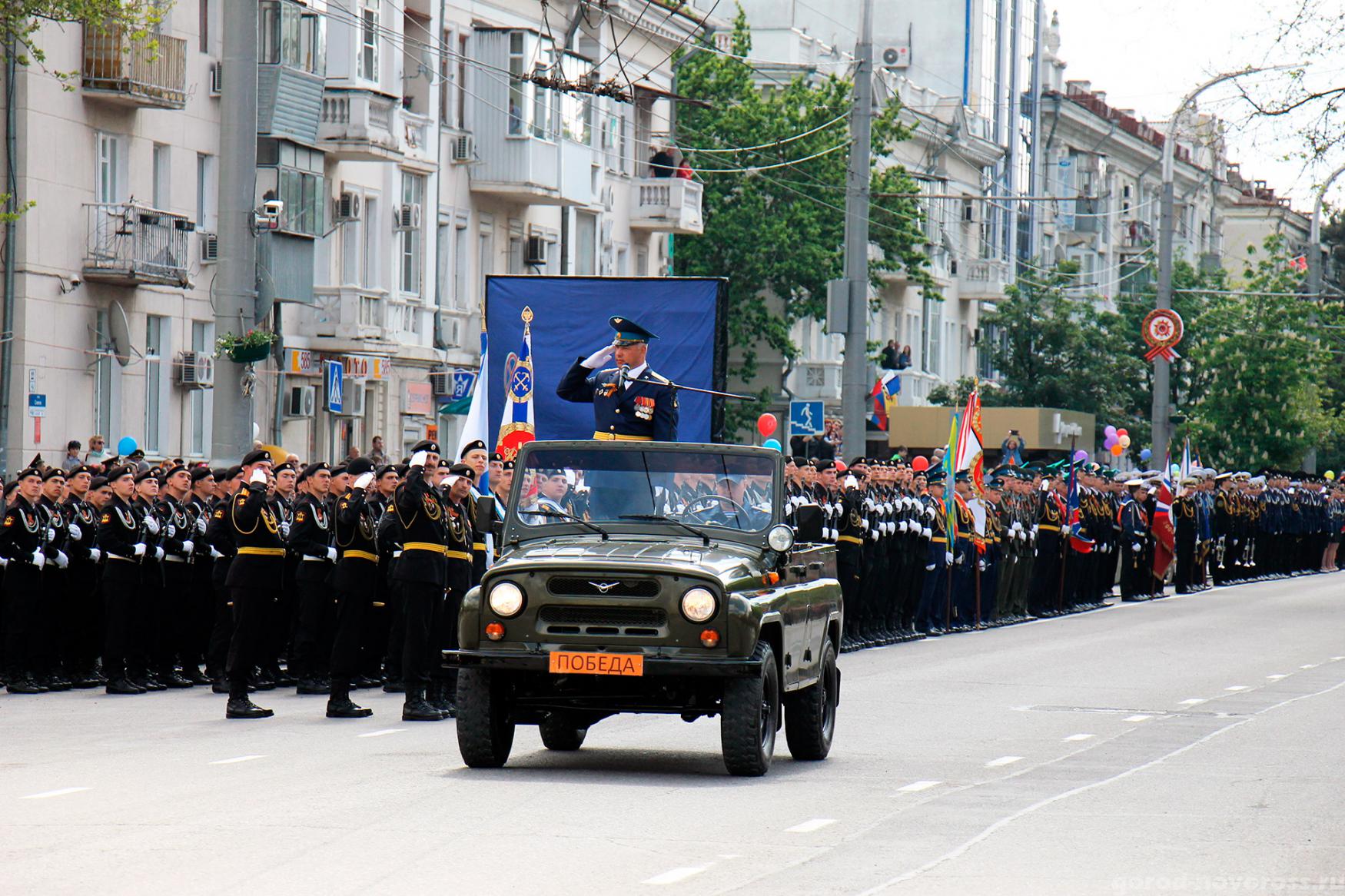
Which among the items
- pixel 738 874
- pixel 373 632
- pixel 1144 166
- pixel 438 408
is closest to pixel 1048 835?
pixel 738 874

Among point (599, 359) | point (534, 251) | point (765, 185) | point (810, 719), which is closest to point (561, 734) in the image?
point (810, 719)

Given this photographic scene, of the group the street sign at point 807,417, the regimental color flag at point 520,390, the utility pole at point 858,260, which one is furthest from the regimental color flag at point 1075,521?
the regimental color flag at point 520,390

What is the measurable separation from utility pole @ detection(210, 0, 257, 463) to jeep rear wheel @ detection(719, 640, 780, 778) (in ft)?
35.0

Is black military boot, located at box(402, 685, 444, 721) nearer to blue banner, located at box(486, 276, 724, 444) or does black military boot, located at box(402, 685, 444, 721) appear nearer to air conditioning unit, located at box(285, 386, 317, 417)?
blue banner, located at box(486, 276, 724, 444)

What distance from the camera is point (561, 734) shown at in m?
14.4

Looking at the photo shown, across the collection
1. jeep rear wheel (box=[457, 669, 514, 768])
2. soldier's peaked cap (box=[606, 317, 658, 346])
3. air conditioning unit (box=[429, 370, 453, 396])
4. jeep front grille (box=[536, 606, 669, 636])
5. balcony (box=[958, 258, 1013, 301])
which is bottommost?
jeep rear wheel (box=[457, 669, 514, 768])

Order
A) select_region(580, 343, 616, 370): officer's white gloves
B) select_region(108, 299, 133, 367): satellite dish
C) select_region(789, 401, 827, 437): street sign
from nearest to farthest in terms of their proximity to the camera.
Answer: select_region(580, 343, 616, 370): officer's white gloves
select_region(108, 299, 133, 367): satellite dish
select_region(789, 401, 827, 437): street sign

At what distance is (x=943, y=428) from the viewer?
53.4 metres

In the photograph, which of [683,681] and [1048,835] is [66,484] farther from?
[1048,835]

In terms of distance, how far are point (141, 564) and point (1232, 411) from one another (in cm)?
4231

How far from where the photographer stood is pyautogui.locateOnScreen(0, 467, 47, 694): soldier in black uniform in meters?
18.6

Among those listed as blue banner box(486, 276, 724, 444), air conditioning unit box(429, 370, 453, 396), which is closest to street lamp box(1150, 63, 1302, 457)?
air conditioning unit box(429, 370, 453, 396)

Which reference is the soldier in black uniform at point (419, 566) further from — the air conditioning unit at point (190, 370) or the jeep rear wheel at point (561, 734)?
the air conditioning unit at point (190, 370)

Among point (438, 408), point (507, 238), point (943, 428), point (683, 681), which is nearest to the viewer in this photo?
point (683, 681)
